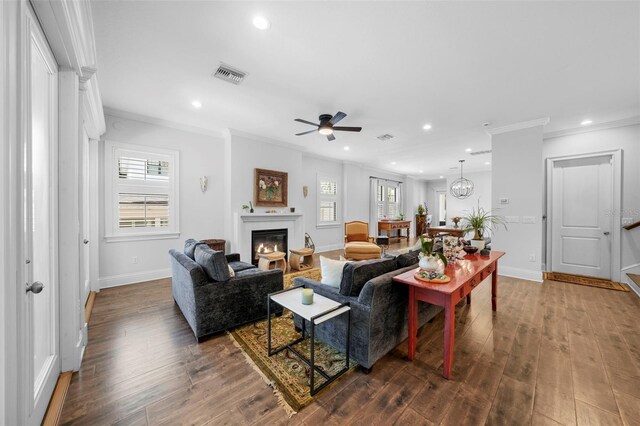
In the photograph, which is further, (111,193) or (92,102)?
(111,193)

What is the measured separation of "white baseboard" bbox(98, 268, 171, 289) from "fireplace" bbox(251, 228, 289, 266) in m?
1.57

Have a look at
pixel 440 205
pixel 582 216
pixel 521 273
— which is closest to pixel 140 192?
pixel 521 273

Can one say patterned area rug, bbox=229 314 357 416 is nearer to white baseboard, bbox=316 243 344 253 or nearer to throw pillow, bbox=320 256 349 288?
throw pillow, bbox=320 256 349 288

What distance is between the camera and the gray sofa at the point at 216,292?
2383 millimetres

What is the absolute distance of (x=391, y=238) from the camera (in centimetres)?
984

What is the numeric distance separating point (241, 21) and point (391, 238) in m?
8.93

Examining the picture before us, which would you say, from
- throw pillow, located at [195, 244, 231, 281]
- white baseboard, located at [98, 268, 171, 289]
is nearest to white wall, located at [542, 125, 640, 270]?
throw pillow, located at [195, 244, 231, 281]

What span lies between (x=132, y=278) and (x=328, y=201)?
194 inches

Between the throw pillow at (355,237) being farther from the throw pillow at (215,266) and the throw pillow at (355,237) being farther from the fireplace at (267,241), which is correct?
the throw pillow at (215,266)

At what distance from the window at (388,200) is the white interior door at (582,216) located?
510 centimetres

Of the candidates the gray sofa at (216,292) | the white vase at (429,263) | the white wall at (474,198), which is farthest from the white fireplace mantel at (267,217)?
the white wall at (474,198)

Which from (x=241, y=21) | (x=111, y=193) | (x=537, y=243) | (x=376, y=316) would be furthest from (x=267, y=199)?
(x=537, y=243)

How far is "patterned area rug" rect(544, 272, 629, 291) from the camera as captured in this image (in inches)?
153

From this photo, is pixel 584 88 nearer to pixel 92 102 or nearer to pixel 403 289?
pixel 403 289
